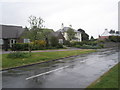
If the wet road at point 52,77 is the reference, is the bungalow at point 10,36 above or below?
above

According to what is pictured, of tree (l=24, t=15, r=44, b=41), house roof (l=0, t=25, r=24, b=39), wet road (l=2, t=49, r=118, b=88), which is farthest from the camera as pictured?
house roof (l=0, t=25, r=24, b=39)

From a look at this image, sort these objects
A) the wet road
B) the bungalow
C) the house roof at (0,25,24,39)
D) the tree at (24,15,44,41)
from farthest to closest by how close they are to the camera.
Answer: the house roof at (0,25,24,39)
the bungalow
the tree at (24,15,44,41)
the wet road

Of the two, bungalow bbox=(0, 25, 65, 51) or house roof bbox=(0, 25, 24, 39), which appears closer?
bungalow bbox=(0, 25, 65, 51)

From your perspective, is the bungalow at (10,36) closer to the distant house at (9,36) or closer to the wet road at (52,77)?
the distant house at (9,36)

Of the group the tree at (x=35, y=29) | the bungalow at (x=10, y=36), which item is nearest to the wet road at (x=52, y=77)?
the tree at (x=35, y=29)

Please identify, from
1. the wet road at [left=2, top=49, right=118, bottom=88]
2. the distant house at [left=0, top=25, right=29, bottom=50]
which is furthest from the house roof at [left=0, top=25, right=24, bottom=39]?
the wet road at [left=2, top=49, right=118, bottom=88]

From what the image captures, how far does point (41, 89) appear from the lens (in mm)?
7133

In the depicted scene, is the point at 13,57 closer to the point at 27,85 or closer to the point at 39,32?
the point at 39,32

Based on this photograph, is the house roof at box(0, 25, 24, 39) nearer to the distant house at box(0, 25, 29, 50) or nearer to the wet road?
the distant house at box(0, 25, 29, 50)

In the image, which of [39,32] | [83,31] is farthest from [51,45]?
[83,31]

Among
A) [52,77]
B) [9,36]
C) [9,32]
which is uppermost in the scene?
[9,32]

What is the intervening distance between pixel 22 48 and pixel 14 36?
9.75m

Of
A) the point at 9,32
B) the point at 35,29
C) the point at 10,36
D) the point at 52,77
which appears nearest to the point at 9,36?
the point at 10,36

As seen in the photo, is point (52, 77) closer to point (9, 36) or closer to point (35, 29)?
point (35, 29)
